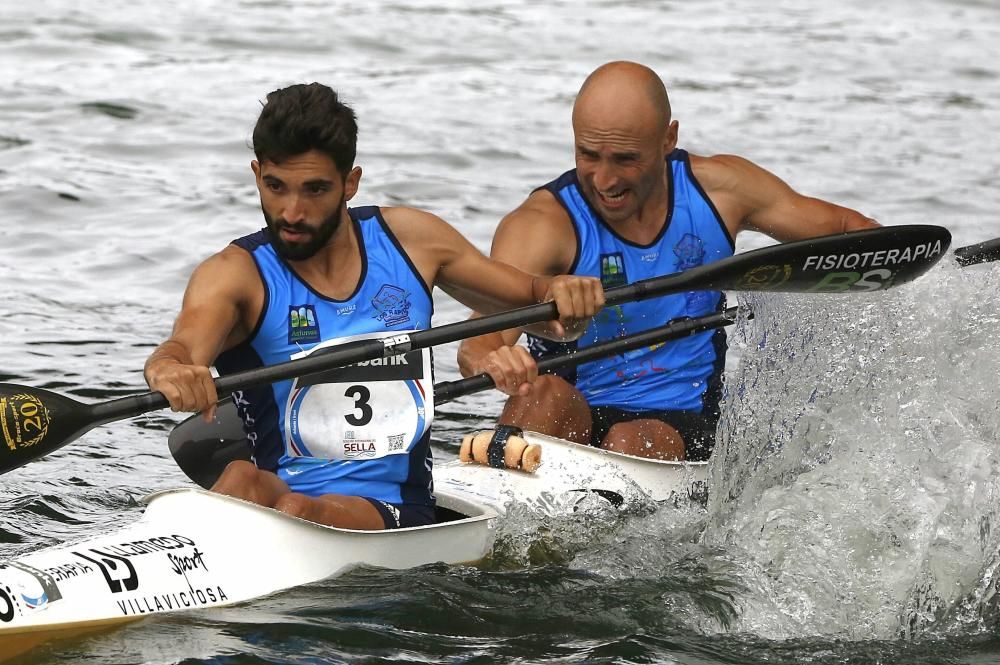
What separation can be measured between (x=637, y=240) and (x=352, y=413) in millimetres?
1521

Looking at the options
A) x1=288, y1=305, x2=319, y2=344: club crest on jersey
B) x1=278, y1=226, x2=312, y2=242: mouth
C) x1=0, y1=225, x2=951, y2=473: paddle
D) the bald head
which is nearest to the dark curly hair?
x1=278, y1=226, x2=312, y2=242: mouth

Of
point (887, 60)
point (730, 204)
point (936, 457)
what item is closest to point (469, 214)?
point (730, 204)

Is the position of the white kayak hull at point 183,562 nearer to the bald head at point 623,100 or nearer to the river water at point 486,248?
the river water at point 486,248

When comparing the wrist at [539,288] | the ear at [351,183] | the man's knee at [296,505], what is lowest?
the man's knee at [296,505]

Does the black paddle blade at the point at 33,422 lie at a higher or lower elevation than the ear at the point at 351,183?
lower

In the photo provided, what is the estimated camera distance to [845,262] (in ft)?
17.9

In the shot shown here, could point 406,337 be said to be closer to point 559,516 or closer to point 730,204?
point 559,516

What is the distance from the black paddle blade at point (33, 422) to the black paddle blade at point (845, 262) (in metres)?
2.10

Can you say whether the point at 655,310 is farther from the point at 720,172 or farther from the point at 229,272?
the point at 229,272

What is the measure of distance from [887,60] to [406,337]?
1401cm

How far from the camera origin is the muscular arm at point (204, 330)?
4.21m

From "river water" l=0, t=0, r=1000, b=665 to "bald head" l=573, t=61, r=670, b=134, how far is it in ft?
2.75

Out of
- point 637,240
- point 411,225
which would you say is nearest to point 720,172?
point 637,240

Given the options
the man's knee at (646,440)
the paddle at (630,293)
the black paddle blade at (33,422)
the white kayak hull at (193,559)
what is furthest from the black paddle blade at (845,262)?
the black paddle blade at (33,422)
